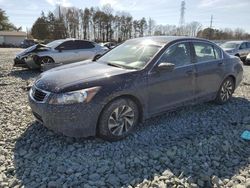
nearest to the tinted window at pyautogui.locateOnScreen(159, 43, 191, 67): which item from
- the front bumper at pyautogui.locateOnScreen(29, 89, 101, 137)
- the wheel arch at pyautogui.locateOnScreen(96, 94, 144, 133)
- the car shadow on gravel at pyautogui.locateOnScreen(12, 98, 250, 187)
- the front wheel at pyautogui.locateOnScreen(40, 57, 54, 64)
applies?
the wheel arch at pyautogui.locateOnScreen(96, 94, 144, 133)

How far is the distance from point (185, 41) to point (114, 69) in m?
1.65

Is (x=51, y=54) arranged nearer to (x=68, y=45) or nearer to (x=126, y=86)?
(x=68, y=45)

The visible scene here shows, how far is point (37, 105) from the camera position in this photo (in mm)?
3770

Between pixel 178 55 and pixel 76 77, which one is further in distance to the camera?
pixel 178 55

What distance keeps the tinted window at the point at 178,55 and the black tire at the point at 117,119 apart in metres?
1.02

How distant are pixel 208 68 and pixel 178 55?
2.98ft

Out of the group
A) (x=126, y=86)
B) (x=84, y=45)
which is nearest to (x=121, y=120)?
(x=126, y=86)

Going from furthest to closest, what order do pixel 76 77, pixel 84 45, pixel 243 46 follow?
pixel 243 46, pixel 84 45, pixel 76 77

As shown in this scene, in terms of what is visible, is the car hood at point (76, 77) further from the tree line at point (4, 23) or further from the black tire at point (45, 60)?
the tree line at point (4, 23)

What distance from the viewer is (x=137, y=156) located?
11.8ft

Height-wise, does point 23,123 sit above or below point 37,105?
below

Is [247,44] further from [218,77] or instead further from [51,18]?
[51,18]

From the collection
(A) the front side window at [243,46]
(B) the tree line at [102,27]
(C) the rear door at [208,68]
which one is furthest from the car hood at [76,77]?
(B) the tree line at [102,27]

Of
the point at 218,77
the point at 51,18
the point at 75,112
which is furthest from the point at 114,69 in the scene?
the point at 51,18
